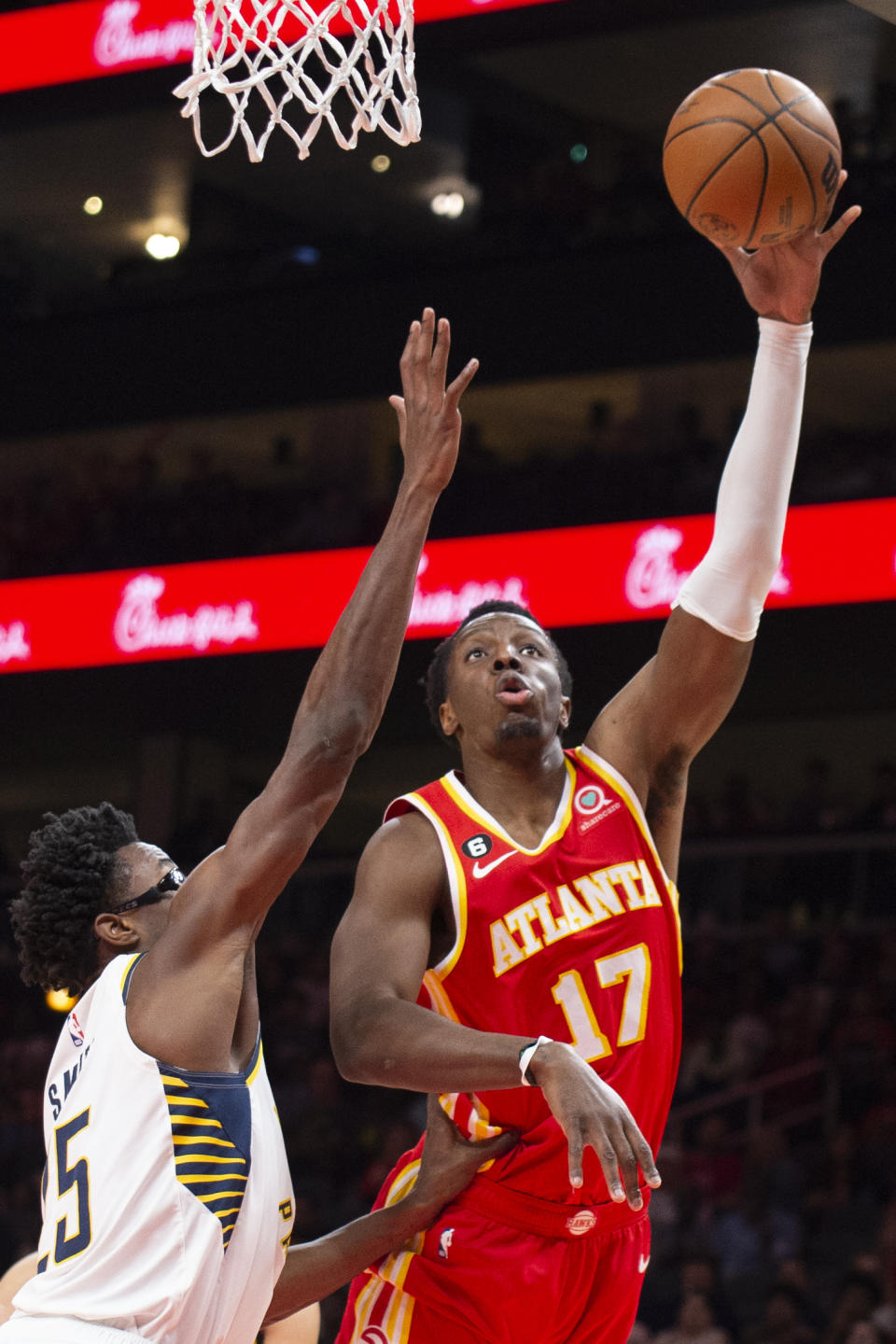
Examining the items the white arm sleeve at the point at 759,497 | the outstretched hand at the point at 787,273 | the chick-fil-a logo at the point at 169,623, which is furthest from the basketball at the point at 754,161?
the chick-fil-a logo at the point at 169,623

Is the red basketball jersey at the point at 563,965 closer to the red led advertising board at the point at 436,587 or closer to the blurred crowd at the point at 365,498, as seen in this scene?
the red led advertising board at the point at 436,587

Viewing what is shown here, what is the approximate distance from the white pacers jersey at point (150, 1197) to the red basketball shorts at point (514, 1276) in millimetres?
522

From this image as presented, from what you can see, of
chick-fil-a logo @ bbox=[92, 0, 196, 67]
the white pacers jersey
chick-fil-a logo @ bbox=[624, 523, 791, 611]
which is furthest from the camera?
chick-fil-a logo @ bbox=[92, 0, 196, 67]

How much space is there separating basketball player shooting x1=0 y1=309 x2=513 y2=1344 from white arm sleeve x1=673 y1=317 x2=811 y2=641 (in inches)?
24.0

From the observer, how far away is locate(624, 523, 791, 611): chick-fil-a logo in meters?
9.82

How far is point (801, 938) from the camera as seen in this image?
10914 mm

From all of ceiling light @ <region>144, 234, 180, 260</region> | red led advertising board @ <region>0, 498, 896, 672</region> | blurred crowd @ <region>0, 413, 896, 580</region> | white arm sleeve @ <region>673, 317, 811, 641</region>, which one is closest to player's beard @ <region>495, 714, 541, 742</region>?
white arm sleeve @ <region>673, 317, 811, 641</region>

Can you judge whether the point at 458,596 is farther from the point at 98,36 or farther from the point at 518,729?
the point at 518,729

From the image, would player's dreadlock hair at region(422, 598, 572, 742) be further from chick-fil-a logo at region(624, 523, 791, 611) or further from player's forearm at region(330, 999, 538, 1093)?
chick-fil-a logo at region(624, 523, 791, 611)

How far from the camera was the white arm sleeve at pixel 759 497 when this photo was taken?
330 cm

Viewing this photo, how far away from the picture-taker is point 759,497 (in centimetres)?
331

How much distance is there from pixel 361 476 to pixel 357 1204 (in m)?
8.34

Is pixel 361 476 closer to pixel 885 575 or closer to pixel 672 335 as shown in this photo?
pixel 672 335

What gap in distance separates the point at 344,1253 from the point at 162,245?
52.6 feet
